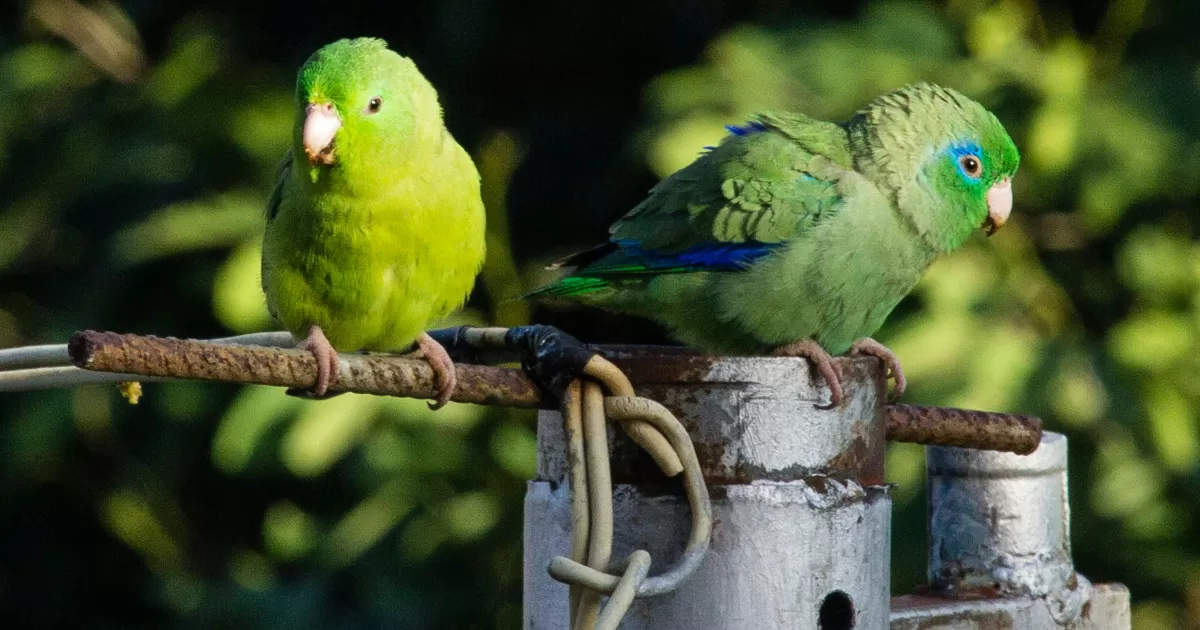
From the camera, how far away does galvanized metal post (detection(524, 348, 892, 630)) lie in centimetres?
144

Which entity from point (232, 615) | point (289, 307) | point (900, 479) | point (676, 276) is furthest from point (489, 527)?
point (289, 307)

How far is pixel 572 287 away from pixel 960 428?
152cm

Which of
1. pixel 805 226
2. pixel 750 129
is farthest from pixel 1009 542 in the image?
pixel 750 129

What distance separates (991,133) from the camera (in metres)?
3.09

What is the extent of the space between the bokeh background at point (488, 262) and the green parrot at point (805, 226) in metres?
0.29

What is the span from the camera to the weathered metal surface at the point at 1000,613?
5.65ft

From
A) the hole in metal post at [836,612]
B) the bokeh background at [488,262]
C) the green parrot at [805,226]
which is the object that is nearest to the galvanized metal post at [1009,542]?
the hole in metal post at [836,612]

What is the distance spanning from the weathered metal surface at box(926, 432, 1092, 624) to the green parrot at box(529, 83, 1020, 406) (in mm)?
872

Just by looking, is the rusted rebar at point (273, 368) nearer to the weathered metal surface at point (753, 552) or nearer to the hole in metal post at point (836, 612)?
the weathered metal surface at point (753, 552)

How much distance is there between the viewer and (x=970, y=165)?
307 centimetres

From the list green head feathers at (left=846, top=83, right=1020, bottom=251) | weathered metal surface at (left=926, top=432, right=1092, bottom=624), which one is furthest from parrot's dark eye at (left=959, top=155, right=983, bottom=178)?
weathered metal surface at (left=926, top=432, right=1092, bottom=624)

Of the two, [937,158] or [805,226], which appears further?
[937,158]

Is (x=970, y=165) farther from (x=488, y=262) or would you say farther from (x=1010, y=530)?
(x=488, y=262)

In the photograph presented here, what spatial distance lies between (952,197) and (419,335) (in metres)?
1.13
